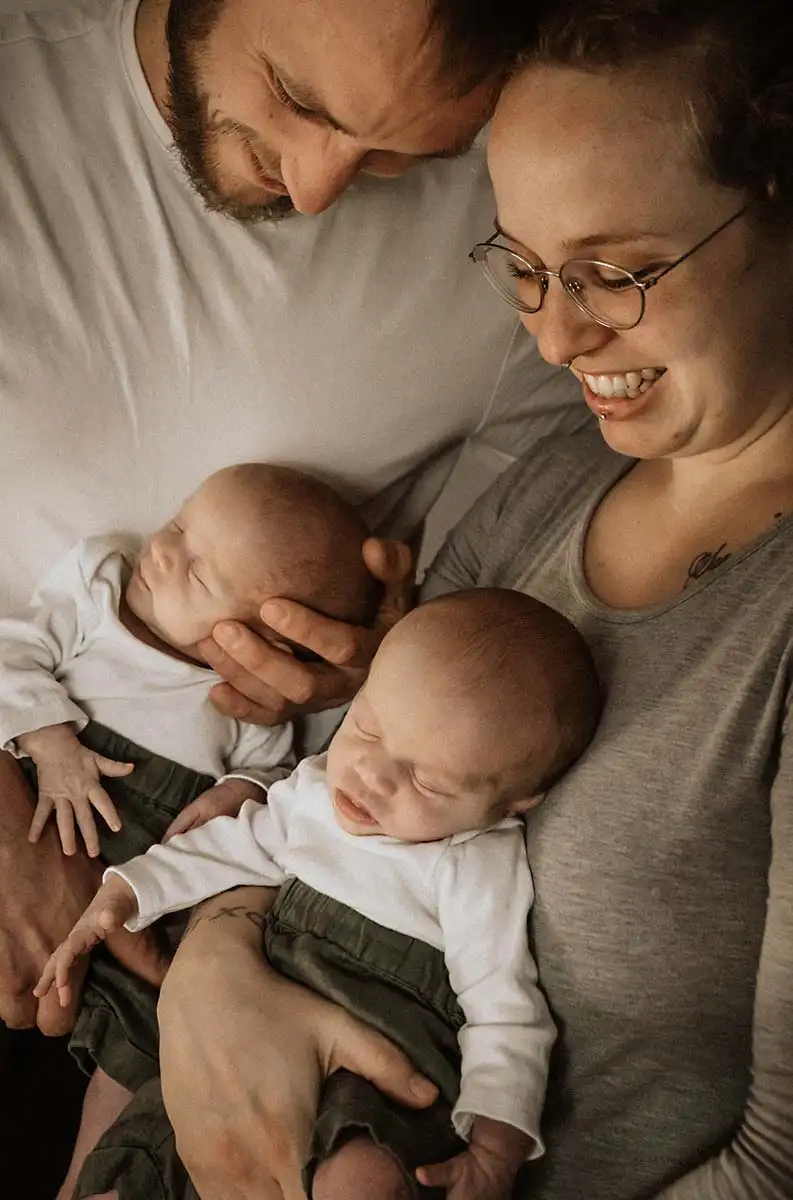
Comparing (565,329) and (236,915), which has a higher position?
(565,329)

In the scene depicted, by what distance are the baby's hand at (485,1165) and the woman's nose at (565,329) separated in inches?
27.6

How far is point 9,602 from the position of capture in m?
1.35

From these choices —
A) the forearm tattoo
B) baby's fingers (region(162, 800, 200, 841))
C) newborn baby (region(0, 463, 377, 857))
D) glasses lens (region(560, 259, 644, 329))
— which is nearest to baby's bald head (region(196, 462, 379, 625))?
newborn baby (region(0, 463, 377, 857))

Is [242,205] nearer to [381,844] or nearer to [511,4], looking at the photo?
[511,4]

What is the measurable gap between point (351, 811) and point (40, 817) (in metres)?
0.42

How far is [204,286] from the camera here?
50.6 inches

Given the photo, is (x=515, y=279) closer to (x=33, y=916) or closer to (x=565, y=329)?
(x=565, y=329)

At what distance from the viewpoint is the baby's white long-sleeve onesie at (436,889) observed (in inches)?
39.0

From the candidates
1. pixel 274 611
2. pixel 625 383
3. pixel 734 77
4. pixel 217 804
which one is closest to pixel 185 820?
pixel 217 804

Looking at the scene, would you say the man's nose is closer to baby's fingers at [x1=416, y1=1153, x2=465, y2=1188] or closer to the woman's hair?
the woman's hair

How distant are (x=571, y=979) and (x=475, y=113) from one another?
0.86m

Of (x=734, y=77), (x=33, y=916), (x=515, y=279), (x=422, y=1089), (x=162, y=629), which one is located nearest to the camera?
(x=734, y=77)

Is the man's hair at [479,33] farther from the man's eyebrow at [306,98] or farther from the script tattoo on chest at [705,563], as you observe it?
the script tattoo on chest at [705,563]

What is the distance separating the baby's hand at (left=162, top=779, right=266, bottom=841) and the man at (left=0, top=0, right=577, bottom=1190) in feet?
0.31
